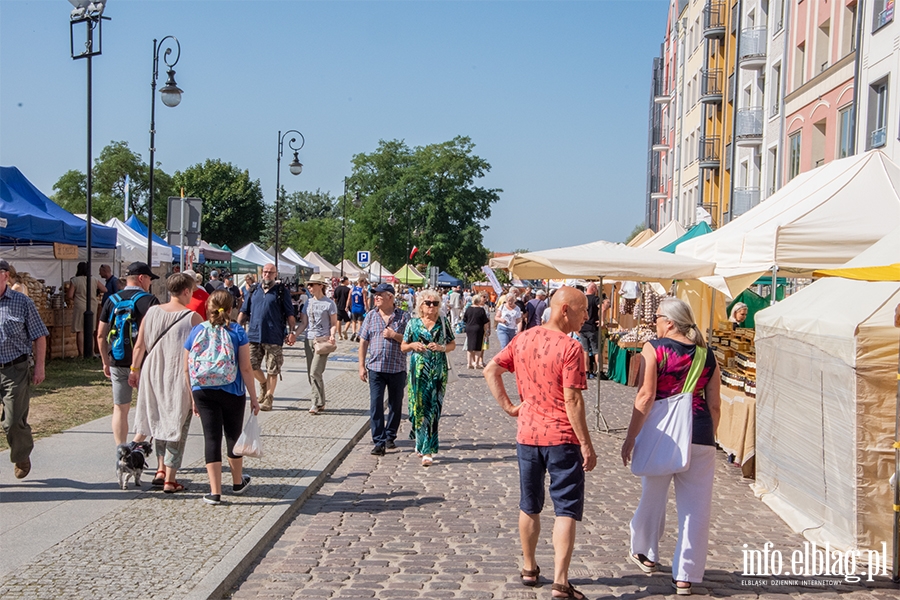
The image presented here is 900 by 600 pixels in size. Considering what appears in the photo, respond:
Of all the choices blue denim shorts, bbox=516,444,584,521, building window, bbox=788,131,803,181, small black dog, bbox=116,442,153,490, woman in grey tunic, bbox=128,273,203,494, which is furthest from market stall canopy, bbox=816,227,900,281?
building window, bbox=788,131,803,181

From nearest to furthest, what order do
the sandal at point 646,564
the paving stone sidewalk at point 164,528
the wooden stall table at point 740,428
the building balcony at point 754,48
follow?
the paving stone sidewalk at point 164,528, the sandal at point 646,564, the wooden stall table at point 740,428, the building balcony at point 754,48

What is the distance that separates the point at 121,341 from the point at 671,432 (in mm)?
4833

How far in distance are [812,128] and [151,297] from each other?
23.2m

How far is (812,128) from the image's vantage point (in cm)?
2688

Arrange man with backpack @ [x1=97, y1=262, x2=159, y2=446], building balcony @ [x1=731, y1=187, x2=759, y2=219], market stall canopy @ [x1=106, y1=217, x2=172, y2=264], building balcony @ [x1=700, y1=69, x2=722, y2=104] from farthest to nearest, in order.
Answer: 1. building balcony @ [x1=700, y1=69, x2=722, y2=104]
2. building balcony @ [x1=731, y1=187, x2=759, y2=219]
3. market stall canopy @ [x1=106, y1=217, x2=172, y2=264]
4. man with backpack @ [x1=97, y1=262, x2=159, y2=446]

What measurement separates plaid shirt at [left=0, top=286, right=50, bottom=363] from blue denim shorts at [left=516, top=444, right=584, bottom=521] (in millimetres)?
4379

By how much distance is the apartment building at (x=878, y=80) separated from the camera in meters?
20.8

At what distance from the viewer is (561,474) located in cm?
540

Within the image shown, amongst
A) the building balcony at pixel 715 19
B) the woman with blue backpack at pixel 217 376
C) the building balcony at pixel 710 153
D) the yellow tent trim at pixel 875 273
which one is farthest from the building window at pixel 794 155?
the woman with blue backpack at pixel 217 376

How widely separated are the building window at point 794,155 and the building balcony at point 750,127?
4486 mm

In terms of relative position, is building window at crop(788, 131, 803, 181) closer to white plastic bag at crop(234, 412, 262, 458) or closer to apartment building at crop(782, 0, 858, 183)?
apartment building at crop(782, 0, 858, 183)

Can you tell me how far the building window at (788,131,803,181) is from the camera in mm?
28500

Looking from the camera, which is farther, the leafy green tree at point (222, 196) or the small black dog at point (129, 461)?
the leafy green tree at point (222, 196)

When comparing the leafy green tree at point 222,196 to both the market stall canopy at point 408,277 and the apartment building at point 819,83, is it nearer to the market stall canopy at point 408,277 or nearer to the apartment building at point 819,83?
the market stall canopy at point 408,277
